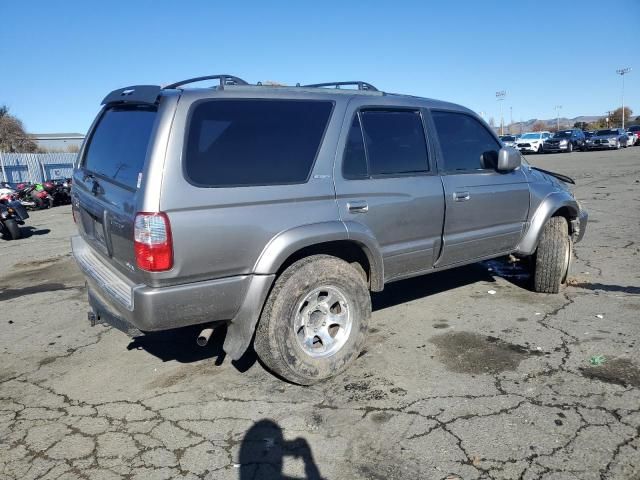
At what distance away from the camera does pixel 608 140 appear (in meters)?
36.9

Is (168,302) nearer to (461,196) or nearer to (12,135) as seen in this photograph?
(461,196)

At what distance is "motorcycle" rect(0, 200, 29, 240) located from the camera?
10.6 metres

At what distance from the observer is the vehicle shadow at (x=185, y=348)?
4.01 meters

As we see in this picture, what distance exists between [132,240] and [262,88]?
1.33 metres

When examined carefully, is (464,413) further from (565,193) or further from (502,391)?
(565,193)

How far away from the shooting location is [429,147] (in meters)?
4.15

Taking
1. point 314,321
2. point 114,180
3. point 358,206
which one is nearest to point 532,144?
point 358,206

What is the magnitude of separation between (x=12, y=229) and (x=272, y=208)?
968 centimetres

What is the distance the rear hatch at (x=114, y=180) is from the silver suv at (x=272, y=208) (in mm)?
17

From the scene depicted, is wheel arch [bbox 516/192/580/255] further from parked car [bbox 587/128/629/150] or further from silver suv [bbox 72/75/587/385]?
parked car [bbox 587/128/629/150]

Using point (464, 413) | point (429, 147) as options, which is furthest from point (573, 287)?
point (464, 413)

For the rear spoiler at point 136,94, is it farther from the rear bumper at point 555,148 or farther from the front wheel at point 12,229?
the rear bumper at point 555,148

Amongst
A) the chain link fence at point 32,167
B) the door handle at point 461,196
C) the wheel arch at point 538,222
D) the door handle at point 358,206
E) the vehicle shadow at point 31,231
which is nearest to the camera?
the door handle at point 358,206

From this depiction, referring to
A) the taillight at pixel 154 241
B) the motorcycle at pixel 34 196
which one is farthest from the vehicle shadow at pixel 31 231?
the taillight at pixel 154 241
